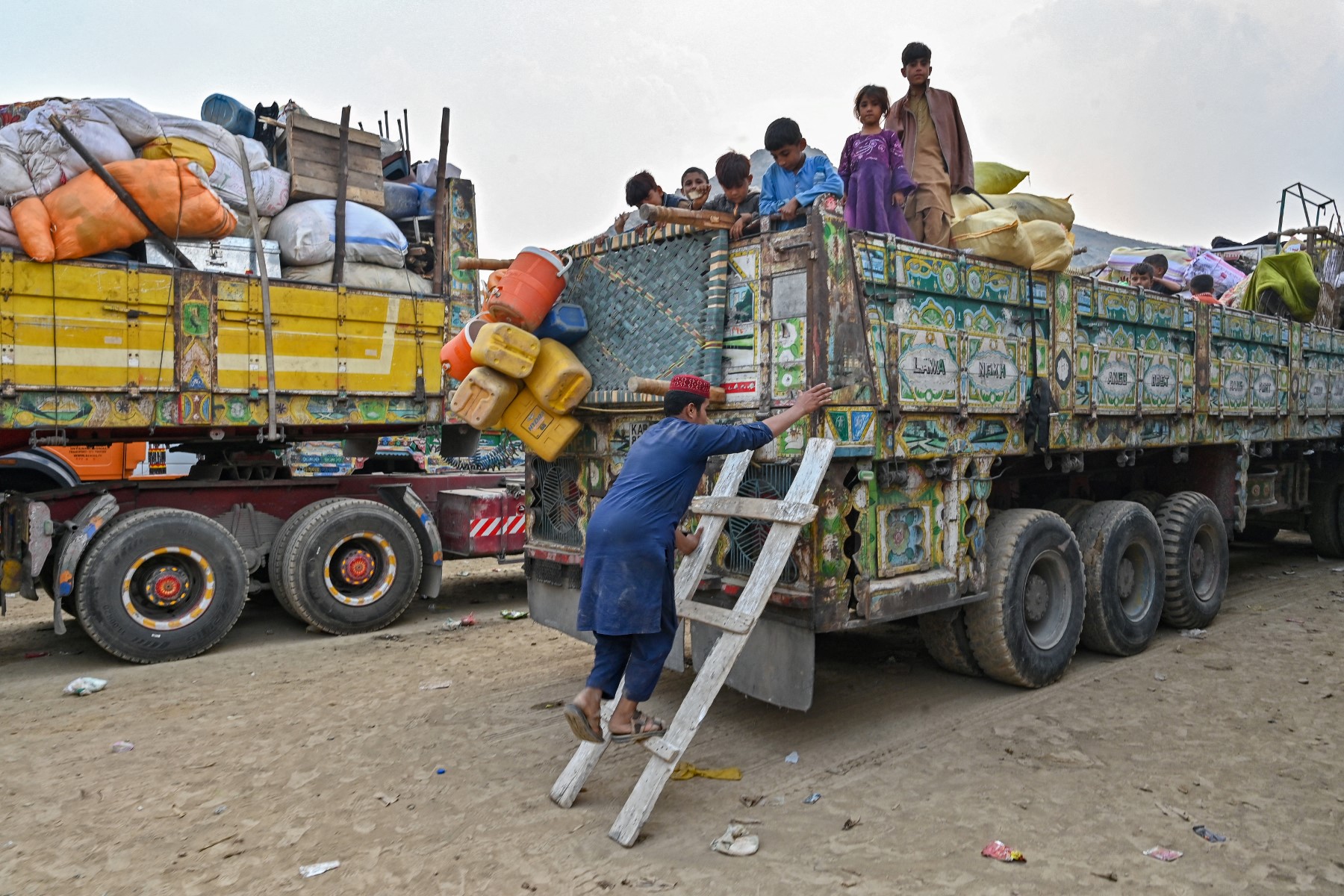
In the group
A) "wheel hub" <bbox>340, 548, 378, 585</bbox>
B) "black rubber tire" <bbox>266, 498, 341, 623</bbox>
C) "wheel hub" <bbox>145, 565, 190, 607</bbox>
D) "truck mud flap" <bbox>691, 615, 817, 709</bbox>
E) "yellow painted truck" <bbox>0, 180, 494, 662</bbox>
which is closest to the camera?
"truck mud flap" <bbox>691, 615, 817, 709</bbox>

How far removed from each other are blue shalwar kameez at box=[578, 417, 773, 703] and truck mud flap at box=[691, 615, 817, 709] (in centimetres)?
51

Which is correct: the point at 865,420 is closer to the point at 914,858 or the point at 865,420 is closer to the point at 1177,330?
the point at 914,858

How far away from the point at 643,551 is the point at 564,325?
1.67m

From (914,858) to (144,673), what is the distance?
472 centimetres

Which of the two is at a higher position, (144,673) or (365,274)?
(365,274)

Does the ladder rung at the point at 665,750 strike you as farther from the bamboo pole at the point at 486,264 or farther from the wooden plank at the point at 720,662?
the bamboo pole at the point at 486,264

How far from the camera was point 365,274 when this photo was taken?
6.69m

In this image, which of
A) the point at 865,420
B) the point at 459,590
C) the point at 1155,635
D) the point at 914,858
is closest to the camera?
the point at 914,858

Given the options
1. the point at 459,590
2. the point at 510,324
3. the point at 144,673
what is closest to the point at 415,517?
the point at 459,590

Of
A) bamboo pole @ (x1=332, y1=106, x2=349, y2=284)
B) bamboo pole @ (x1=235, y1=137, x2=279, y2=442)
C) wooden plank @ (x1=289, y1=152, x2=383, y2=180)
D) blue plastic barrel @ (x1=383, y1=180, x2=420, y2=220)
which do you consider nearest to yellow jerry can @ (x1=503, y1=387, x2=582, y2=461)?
bamboo pole @ (x1=235, y1=137, x2=279, y2=442)

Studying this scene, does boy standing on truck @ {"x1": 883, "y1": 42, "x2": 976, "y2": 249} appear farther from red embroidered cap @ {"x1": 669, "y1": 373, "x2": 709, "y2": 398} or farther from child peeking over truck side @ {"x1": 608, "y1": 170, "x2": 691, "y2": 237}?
red embroidered cap @ {"x1": 669, "y1": 373, "x2": 709, "y2": 398}

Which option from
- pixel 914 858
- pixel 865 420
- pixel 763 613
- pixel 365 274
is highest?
pixel 365 274

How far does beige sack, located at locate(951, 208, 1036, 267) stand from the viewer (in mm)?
4676

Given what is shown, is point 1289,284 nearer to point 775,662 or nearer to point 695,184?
point 695,184
